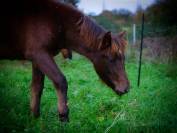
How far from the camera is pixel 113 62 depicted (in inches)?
166

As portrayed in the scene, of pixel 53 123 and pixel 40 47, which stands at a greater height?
pixel 40 47

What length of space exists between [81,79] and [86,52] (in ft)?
7.45

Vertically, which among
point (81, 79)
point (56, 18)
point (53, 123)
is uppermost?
point (56, 18)

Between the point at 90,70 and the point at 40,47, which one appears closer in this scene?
the point at 40,47

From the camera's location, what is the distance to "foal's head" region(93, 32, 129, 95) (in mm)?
4172

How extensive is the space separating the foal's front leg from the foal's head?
0.46 metres

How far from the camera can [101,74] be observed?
170 inches

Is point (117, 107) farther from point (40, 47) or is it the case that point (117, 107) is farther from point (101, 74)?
point (40, 47)

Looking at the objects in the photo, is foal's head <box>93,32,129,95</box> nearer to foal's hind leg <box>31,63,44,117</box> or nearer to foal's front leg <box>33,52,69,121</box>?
foal's front leg <box>33,52,69,121</box>

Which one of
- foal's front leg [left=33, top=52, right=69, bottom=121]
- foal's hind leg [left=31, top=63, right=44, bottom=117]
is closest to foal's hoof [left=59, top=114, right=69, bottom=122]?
foal's front leg [left=33, top=52, right=69, bottom=121]

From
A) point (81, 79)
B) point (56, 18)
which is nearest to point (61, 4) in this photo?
point (56, 18)

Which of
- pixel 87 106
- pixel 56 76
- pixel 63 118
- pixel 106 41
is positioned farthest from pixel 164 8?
pixel 63 118

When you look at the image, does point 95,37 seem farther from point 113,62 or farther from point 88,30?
point 113,62

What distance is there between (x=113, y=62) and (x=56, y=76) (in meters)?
0.58
